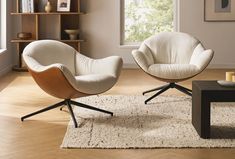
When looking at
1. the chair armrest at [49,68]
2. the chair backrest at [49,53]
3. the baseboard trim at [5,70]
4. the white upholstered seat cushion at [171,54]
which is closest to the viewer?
the chair armrest at [49,68]

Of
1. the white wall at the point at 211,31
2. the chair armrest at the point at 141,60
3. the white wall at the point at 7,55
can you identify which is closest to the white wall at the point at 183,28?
the white wall at the point at 211,31

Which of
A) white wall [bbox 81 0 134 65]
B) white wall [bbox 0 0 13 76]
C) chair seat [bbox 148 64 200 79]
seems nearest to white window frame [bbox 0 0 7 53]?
white wall [bbox 0 0 13 76]

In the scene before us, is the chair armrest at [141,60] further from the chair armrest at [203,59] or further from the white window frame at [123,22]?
the white window frame at [123,22]

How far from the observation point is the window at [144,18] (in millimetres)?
9172

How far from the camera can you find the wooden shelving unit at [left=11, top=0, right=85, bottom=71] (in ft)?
28.6

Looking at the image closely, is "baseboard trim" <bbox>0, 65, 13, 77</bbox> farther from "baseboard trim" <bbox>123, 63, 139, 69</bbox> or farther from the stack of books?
"baseboard trim" <bbox>123, 63, 139, 69</bbox>

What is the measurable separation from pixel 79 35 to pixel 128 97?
335cm

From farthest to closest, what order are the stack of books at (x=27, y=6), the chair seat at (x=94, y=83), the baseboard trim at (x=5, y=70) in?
the stack of books at (x=27, y=6)
the baseboard trim at (x=5, y=70)
the chair seat at (x=94, y=83)

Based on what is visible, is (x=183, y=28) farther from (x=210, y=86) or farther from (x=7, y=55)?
(x=210, y=86)

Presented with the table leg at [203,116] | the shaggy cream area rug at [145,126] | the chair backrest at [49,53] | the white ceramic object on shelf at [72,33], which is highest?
the white ceramic object on shelf at [72,33]

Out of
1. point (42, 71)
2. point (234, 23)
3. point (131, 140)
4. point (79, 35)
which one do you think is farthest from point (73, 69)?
point (234, 23)

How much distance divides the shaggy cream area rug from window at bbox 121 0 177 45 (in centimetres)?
371

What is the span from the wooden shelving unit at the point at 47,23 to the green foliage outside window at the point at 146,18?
3.29 feet

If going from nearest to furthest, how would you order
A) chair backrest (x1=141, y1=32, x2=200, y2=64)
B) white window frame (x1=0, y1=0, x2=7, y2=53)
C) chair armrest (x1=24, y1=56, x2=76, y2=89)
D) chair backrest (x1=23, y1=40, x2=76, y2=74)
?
chair armrest (x1=24, y1=56, x2=76, y2=89) → chair backrest (x1=23, y1=40, x2=76, y2=74) → chair backrest (x1=141, y1=32, x2=200, y2=64) → white window frame (x1=0, y1=0, x2=7, y2=53)
